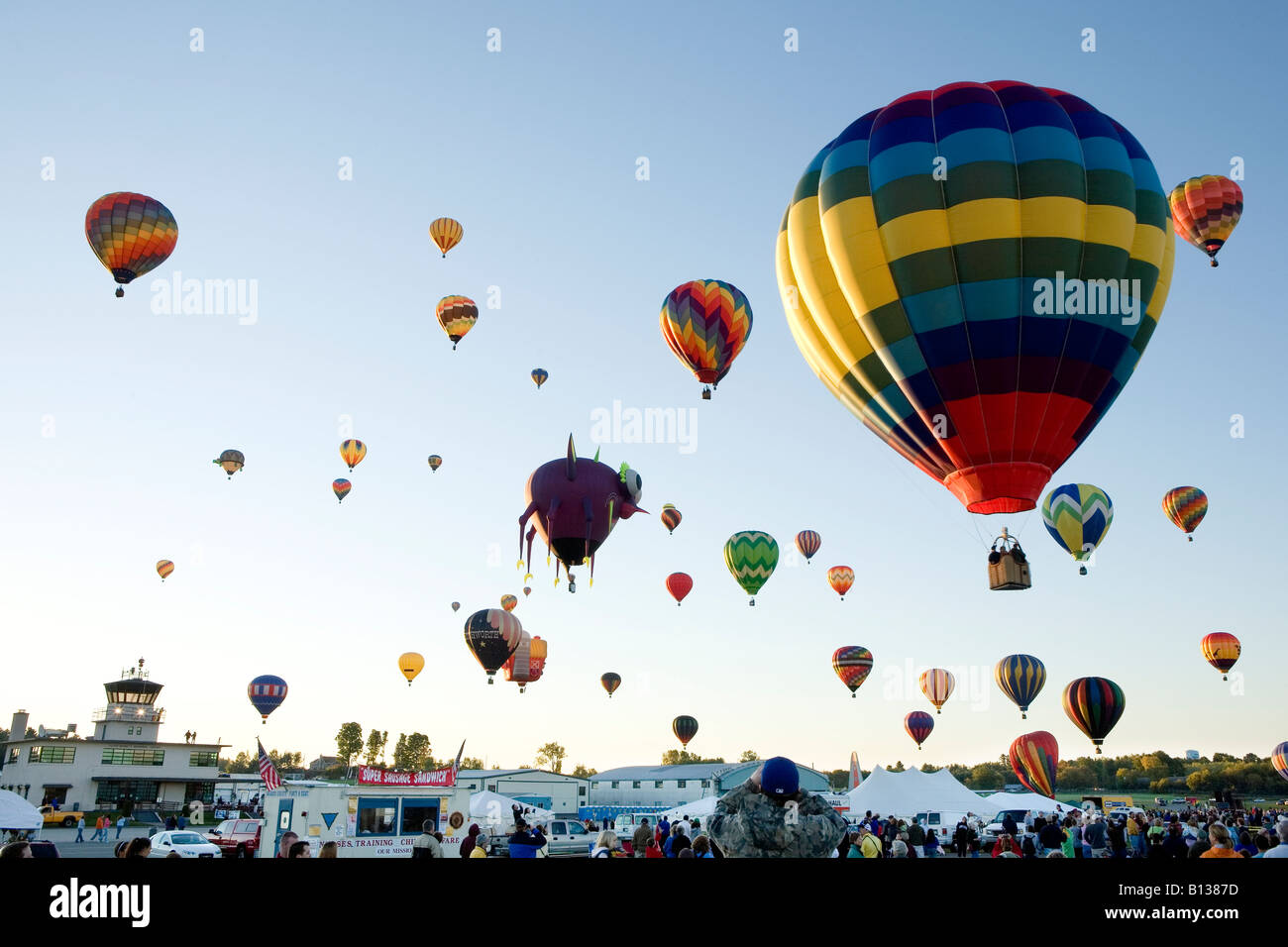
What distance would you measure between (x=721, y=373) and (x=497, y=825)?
1788 cm

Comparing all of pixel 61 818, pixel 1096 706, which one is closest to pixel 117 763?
pixel 61 818

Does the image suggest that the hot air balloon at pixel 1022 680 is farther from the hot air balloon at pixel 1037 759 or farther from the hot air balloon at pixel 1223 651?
the hot air balloon at pixel 1223 651

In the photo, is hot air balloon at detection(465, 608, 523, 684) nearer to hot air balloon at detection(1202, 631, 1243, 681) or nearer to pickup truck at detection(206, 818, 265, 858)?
pickup truck at detection(206, 818, 265, 858)

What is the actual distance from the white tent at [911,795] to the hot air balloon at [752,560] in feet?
28.3

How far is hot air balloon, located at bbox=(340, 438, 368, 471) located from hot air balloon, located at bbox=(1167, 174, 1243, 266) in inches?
1257

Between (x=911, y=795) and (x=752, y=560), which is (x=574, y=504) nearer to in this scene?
(x=752, y=560)

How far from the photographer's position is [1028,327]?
15.7 meters

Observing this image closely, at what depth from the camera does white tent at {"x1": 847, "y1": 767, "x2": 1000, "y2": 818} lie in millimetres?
34250

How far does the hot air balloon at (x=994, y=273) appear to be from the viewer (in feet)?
51.6

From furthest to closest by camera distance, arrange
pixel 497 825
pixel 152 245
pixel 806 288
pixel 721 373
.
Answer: pixel 497 825 → pixel 152 245 → pixel 721 373 → pixel 806 288

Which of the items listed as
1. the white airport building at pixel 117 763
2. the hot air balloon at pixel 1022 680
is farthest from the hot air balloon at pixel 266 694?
the hot air balloon at pixel 1022 680
